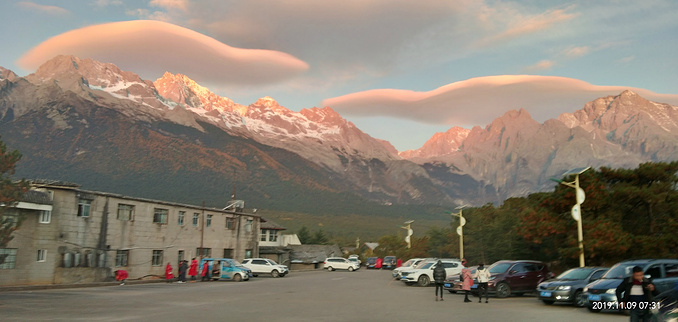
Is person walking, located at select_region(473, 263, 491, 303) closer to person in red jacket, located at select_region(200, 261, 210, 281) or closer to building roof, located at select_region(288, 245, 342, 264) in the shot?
person in red jacket, located at select_region(200, 261, 210, 281)

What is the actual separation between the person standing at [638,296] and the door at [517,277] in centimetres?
1440

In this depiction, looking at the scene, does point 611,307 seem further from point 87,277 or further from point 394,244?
point 394,244

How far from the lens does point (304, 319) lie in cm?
1583

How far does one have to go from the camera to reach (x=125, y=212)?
43.4 metres

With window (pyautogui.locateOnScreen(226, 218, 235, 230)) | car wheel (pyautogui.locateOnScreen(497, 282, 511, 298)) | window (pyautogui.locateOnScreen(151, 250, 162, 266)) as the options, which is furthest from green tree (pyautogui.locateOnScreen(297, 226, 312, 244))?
car wheel (pyautogui.locateOnScreen(497, 282, 511, 298))

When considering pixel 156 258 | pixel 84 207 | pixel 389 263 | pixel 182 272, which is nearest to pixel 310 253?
pixel 389 263

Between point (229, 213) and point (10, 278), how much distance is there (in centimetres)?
2869

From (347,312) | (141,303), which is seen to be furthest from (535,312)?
(141,303)

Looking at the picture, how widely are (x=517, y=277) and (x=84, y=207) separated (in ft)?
95.3

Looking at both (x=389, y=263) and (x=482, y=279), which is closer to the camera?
(x=482, y=279)

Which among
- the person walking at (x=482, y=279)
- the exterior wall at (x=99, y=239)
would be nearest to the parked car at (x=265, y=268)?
the exterior wall at (x=99, y=239)

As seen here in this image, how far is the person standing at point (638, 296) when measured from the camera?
38.0ft

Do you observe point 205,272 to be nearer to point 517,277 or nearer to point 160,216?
point 160,216

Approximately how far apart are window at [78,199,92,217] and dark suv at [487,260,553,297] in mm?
27511
